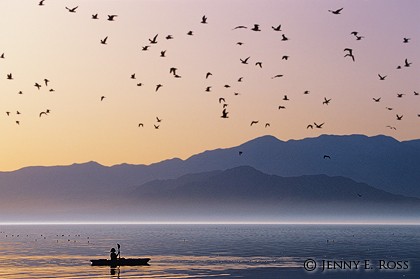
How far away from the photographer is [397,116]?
105m

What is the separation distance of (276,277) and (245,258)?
1517 inches

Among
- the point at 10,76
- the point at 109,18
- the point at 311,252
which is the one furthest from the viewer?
the point at 311,252

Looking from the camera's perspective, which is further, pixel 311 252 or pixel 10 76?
pixel 311 252

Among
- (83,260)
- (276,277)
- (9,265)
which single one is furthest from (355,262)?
(9,265)

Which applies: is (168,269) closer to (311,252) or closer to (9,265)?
(9,265)

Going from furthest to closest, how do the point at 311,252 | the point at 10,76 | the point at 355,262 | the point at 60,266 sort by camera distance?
1. the point at 311,252
2. the point at 355,262
3. the point at 60,266
4. the point at 10,76

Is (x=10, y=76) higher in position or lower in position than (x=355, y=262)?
higher

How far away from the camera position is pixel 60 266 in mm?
140125

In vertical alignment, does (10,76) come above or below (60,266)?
above

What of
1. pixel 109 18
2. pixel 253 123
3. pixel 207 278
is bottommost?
pixel 207 278

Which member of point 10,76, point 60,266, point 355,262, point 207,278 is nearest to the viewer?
point 10,76

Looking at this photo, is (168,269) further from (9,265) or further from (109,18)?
(109,18)

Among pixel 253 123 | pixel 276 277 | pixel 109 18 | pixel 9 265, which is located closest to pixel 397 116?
pixel 253 123

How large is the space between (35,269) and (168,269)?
19244 millimetres
